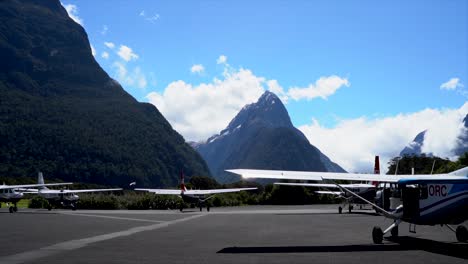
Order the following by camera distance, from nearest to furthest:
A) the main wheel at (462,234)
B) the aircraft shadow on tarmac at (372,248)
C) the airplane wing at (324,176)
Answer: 1. the aircraft shadow on tarmac at (372,248)
2. the airplane wing at (324,176)
3. the main wheel at (462,234)

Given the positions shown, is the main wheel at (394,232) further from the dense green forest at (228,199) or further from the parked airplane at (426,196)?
the dense green forest at (228,199)

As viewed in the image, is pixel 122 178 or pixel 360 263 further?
pixel 122 178

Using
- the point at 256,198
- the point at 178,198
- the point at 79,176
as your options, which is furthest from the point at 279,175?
the point at 79,176

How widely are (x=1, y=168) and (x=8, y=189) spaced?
13042 centimetres

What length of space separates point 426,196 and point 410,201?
0.62 metres

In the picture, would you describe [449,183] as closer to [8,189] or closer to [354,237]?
[354,237]

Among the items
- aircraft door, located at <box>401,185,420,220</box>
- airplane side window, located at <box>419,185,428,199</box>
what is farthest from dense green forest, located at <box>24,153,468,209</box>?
airplane side window, located at <box>419,185,428,199</box>

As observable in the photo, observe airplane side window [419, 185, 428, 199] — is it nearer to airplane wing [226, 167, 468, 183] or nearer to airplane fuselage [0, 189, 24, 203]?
airplane wing [226, 167, 468, 183]

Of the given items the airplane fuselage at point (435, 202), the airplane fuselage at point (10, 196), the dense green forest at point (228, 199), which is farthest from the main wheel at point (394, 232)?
the airplane fuselage at point (10, 196)

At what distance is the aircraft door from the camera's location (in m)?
16.1

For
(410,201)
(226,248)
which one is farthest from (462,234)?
(226,248)

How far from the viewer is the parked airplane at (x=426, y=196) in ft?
50.0

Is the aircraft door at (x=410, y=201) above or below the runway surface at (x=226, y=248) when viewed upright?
above

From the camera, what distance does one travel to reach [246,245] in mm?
16156
